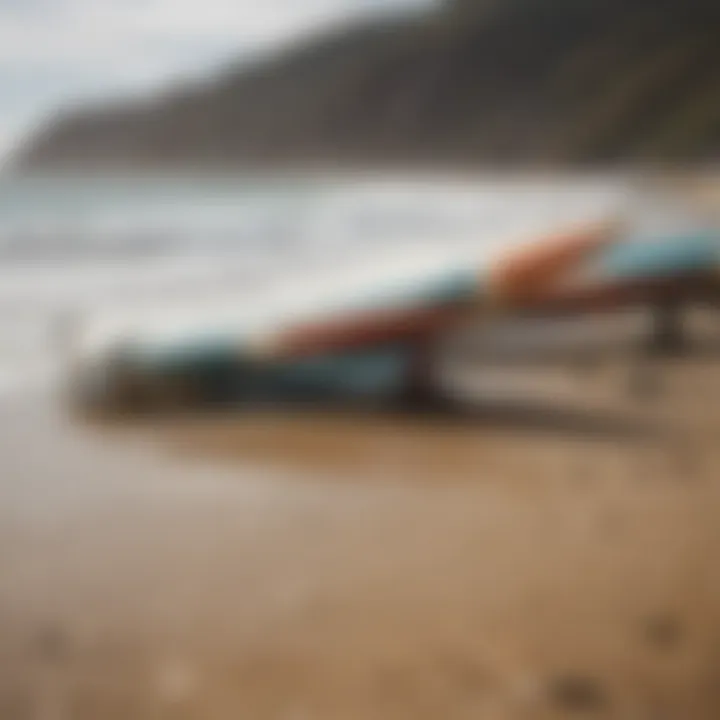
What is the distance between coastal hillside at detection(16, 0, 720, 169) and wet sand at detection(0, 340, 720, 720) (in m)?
0.24

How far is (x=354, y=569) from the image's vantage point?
0.81 meters

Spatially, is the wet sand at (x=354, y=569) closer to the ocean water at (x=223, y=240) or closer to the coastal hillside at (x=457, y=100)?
the ocean water at (x=223, y=240)

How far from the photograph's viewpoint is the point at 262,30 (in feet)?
3.00

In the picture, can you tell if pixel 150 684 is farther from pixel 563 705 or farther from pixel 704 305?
pixel 704 305

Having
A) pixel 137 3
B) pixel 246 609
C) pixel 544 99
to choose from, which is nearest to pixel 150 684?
pixel 246 609

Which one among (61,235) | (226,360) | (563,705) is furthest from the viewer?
(226,360)

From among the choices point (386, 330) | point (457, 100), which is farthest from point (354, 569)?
point (457, 100)

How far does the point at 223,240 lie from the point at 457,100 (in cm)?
28

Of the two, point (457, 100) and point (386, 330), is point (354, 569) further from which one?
point (457, 100)

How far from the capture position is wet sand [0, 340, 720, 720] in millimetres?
713

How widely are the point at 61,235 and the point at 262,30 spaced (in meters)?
0.25

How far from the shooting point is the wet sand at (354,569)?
713 millimetres

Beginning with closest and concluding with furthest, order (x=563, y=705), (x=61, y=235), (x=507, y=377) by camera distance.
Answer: (x=563, y=705)
(x=61, y=235)
(x=507, y=377)

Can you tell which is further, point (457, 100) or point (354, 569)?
point (457, 100)
